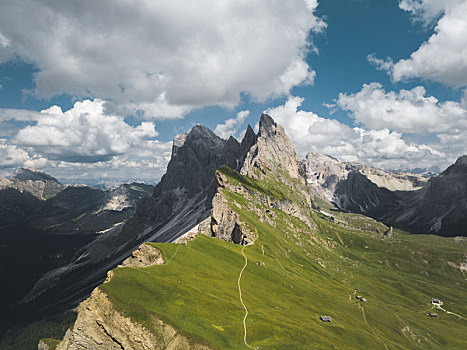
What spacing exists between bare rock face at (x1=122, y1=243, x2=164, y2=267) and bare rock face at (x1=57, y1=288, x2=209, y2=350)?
30.9 meters

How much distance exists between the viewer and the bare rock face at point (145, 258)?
3204 inches

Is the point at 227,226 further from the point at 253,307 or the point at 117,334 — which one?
the point at 117,334

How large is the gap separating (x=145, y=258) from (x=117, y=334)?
1505 inches

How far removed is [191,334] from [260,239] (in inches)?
4517

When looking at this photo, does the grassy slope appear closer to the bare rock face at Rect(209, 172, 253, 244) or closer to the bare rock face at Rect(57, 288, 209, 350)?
the bare rock face at Rect(57, 288, 209, 350)

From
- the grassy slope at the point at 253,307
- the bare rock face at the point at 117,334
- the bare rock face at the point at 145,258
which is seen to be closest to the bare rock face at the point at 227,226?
the grassy slope at the point at 253,307

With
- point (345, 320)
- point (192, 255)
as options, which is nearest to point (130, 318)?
point (192, 255)

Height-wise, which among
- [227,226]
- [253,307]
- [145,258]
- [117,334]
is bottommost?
[253,307]

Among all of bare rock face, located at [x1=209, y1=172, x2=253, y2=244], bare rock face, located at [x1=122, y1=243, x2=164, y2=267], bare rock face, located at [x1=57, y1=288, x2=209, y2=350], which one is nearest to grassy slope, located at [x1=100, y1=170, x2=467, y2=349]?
bare rock face, located at [x1=57, y1=288, x2=209, y2=350]

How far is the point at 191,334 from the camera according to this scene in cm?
4788

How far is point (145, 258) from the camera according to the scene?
84750 millimetres

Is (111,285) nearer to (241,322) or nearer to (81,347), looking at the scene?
(81,347)

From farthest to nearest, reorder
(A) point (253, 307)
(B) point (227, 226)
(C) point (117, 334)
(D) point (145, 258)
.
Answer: (B) point (227, 226), (D) point (145, 258), (A) point (253, 307), (C) point (117, 334)

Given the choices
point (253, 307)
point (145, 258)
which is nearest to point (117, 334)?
point (145, 258)
